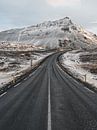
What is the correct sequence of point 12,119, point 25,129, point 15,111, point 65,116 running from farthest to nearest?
1. point 15,111
2. point 65,116
3. point 12,119
4. point 25,129

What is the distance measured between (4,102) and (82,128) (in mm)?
7274

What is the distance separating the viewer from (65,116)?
41.9ft

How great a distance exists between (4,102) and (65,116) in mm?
5212

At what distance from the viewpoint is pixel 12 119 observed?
12.0 meters

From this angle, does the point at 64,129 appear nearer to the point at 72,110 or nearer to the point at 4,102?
the point at 72,110

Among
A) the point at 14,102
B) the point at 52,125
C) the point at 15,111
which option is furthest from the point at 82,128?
the point at 14,102

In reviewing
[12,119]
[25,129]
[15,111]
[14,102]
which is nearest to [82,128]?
[25,129]

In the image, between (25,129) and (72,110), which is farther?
(72,110)

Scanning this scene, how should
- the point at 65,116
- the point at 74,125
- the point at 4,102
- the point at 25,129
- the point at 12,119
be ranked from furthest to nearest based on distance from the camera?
1. the point at 4,102
2. the point at 65,116
3. the point at 12,119
4. the point at 74,125
5. the point at 25,129

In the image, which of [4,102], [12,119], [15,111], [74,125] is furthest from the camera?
[4,102]

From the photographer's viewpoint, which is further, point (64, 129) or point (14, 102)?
point (14, 102)

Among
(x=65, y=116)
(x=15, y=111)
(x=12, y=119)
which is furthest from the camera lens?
(x=15, y=111)

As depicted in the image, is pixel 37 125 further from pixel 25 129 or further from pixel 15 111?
pixel 15 111

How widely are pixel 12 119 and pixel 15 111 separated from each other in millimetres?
1831
